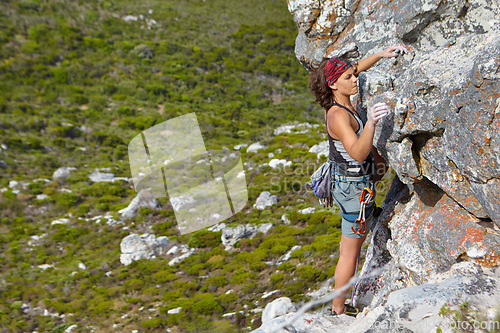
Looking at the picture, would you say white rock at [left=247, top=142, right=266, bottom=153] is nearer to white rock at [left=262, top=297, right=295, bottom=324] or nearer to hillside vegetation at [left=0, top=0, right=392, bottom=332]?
hillside vegetation at [left=0, top=0, right=392, bottom=332]

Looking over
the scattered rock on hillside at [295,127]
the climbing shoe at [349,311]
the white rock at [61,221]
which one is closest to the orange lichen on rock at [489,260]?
the climbing shoe at [349,311]

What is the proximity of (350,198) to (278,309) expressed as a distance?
3.27 metres

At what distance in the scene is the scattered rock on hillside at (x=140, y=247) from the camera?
432 inches

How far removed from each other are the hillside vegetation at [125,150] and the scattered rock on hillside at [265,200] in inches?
11.0

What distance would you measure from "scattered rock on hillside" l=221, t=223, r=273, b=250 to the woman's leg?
7.09 m

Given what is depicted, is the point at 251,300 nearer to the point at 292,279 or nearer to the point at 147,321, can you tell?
the point at 292,279

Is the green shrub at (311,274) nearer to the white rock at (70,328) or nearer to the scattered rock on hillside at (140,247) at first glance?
the white rock at (70,328)

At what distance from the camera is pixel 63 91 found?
26469 mm

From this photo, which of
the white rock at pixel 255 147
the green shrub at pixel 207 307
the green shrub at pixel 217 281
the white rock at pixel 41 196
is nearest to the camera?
the green shrub at pixel 207 307

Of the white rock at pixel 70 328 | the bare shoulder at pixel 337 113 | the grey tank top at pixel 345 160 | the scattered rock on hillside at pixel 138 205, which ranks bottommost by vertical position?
the white rock at pixel 70 328

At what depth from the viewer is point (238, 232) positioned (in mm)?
10789

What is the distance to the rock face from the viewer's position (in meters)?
2.72

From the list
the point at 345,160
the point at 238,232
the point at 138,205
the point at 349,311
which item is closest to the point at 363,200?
the point at 345,160

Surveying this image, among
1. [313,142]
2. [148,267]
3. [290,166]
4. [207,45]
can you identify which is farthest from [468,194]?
[207,45]
